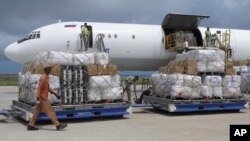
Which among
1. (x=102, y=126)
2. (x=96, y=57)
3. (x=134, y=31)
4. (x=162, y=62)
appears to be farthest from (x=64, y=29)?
(x=102, y=126)

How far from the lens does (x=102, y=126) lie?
11.1m

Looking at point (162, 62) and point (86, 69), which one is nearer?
point (86, 69)

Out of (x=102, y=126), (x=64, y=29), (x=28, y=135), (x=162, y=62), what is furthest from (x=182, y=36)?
(x=28, y=135)

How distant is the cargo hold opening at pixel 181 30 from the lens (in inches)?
859

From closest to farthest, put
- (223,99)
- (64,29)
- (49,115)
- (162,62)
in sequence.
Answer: (49,115)
(223,99)
(64,29)
(162,62)

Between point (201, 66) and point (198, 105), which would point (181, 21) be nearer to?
point (201, 66)

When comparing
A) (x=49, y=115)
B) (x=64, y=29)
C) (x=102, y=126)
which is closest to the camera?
(x=49, y=115)

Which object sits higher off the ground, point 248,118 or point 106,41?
point 106,41

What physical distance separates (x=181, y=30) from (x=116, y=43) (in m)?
3.91

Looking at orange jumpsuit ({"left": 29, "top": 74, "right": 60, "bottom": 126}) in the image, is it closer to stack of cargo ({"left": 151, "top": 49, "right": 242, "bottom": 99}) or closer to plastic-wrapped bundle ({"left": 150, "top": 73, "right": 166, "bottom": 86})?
stack of cargo ({"left": 151, "top": 49, "right": 242, "bottom": 99})

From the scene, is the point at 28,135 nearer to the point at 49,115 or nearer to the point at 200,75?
the point at 49,115

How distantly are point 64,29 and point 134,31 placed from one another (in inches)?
153

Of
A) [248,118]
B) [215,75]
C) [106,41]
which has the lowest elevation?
[248,118]

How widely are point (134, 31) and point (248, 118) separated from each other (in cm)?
1055
